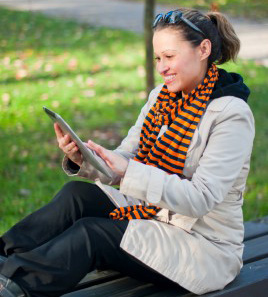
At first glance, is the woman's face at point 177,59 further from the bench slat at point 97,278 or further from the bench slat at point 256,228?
the bench slat at point 256,228

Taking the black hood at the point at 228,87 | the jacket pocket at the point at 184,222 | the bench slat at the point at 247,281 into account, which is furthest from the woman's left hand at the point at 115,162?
the bench slat at the point at 247,281

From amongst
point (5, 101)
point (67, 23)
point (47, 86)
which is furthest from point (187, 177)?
point (67, 23)

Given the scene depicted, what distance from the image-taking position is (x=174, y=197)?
87.2 inches

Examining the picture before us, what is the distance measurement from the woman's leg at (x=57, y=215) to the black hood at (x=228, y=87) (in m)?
0.62

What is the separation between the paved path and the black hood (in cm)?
552

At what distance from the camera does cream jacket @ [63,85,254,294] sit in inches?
87.4

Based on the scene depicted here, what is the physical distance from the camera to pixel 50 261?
2.20m

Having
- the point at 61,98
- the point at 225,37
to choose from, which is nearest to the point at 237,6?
the point at 61,98

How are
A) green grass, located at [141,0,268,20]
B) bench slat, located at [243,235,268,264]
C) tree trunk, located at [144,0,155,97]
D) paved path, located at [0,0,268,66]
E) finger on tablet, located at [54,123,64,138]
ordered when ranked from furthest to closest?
green grass, located at [141,0,268,20] → paved path, located at [0,0,268,66] → tree trunk, located at [144,0,155,97] → bench slat, located at [243,235,268,264] → finger on tablet, located at [54,123,64,138]

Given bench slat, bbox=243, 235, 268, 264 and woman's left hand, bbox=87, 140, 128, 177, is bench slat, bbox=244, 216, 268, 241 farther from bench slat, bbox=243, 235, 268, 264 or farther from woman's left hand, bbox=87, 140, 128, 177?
woman's left hand, bbox=87, 140, 128, 177

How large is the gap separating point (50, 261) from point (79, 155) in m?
0.46

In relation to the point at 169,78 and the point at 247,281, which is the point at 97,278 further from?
the point at 169,78

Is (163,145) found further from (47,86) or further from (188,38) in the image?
(47,86)

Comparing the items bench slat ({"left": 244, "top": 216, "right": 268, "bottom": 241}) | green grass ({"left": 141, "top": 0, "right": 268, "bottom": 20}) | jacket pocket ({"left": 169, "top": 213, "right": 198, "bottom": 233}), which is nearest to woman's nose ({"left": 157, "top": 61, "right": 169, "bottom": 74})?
jacket pocket ({"left": 169, "top": 213, "right": 198, "bottom": 233})
